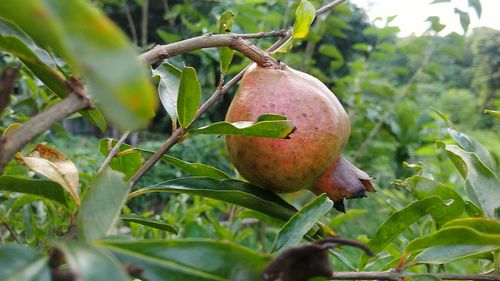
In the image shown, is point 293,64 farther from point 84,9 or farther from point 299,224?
point 84,9

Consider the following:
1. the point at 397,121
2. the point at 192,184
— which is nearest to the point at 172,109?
the point at 192,184

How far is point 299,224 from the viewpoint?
0.51 meters

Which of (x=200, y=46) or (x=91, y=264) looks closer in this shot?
(x=91, y=264)

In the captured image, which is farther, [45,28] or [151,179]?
[151,179]

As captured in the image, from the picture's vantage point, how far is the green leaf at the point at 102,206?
1.19ft

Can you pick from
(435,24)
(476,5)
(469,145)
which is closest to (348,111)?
(435,24)

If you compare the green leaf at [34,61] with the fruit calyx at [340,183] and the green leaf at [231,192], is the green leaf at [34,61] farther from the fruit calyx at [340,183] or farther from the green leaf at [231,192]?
the fruit calyx at [340,183]

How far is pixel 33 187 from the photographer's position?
0.48 metres

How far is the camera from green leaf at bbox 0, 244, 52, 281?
1.04 feet

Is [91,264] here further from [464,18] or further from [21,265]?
[464,18]

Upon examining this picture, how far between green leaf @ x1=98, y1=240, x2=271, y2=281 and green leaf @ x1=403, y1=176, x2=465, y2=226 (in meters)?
0.29

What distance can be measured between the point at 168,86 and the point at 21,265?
397 mm

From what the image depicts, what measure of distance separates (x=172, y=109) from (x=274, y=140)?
15 cm

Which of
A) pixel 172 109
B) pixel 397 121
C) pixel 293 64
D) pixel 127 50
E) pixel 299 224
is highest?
pixel 127 50
